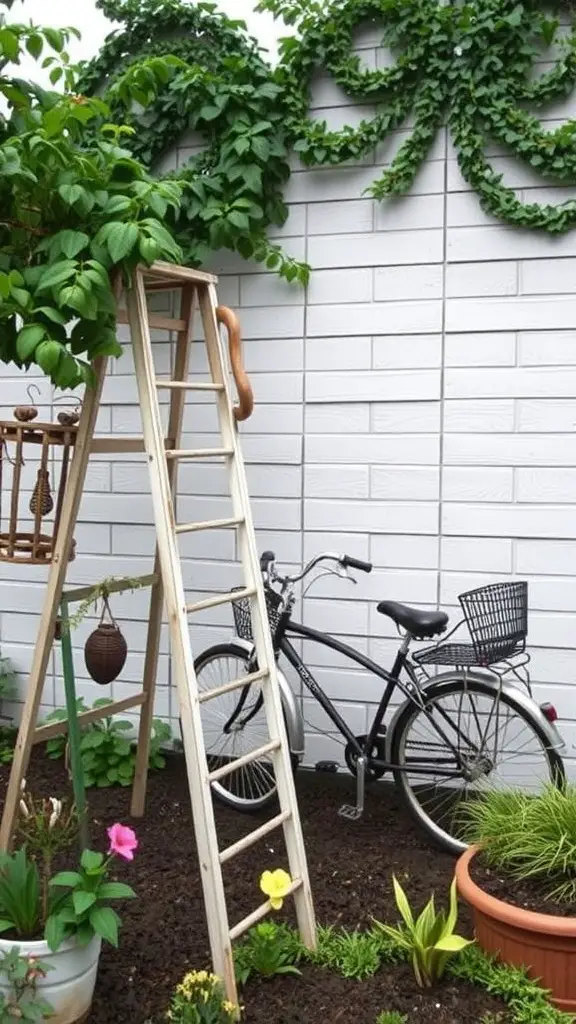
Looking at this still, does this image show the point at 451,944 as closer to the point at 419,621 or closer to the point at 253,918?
the point at 253,918

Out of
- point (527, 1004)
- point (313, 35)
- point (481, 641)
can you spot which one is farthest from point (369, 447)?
point (527, 1004)

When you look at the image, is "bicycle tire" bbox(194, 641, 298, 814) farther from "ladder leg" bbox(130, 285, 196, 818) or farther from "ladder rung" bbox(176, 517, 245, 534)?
"ladder rung" bbox(176, 517, 245, 534)

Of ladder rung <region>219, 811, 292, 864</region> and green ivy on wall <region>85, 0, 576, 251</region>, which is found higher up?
green ivy on wall <region>85, 0, 576, 251</region>

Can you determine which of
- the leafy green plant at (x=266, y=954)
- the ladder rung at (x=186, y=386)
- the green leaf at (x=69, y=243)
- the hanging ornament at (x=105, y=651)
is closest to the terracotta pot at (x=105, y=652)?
the hanging ornament at (x=105, y=651)

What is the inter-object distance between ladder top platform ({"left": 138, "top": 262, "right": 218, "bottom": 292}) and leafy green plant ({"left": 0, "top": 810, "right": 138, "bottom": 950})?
5.35 ft

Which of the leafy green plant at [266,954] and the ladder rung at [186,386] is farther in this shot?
the ladder rung at [186,386]

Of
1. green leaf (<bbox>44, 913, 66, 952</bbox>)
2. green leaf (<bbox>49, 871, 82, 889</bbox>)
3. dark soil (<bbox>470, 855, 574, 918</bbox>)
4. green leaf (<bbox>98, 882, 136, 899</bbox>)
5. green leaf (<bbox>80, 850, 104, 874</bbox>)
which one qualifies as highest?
green leaf (<bbox>80, 850, 104, 874</bbox>)

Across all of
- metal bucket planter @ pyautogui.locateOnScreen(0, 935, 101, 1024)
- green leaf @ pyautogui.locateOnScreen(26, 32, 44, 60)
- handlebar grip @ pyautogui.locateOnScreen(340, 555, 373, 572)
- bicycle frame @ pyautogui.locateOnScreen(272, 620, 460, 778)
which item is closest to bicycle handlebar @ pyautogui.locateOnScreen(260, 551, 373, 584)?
handlebar grip @ pyautogui.locateOnScreen(340, 555, 373, 572)

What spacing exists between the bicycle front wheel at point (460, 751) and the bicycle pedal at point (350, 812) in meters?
0.18

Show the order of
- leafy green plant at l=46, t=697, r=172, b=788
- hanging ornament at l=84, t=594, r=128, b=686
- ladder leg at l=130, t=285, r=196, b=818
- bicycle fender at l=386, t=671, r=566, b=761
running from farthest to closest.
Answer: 1. leafy green plant at l=46, t=697, r=172, b=788
2. ladder leg at l=130, t=285, r=196, b=818
3. hanging ornament at l=84, t=594, r=128, b=686
4. bicycle fender at l=386, t=671, r=566, b=761

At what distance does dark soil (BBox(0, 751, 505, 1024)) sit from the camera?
2396mm

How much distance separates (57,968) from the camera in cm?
221

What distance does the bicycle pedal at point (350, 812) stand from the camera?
3354mm

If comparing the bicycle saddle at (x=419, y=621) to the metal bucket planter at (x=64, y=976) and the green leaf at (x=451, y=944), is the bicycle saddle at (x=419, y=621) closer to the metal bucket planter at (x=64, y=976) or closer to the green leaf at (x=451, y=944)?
the green leaf at (x=451, y=944)
